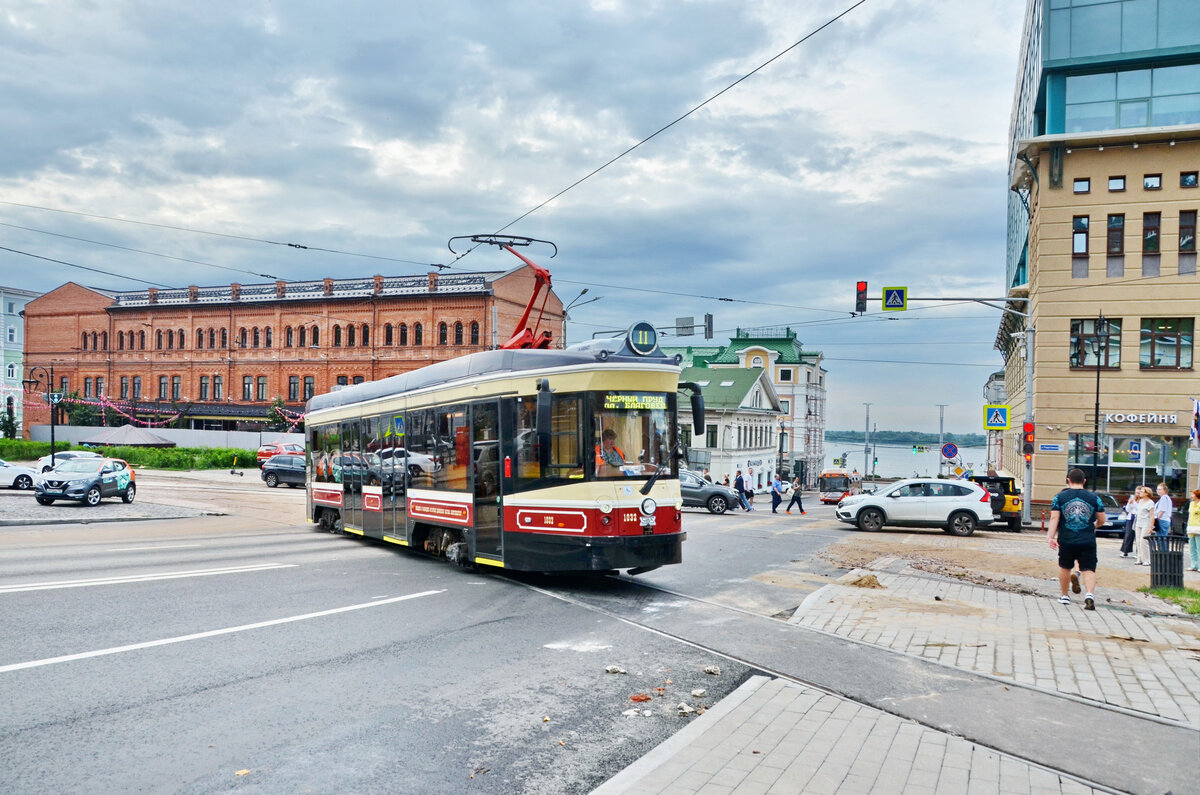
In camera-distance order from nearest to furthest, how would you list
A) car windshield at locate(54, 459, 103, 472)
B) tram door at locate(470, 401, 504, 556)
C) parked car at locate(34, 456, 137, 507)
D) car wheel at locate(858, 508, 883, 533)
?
tram door at locate(470, 401, 504, 556), car wheel at locate(858, 508, 883, 533), parked car at locate(34, 456, 137, 507), car windshield at locate(54, 459, 103, 472)

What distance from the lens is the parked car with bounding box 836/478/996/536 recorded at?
24141 millimetres

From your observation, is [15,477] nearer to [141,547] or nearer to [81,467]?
[81,467]

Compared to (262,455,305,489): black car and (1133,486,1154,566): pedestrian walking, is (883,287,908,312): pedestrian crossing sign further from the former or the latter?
(262,455,305,489): black car

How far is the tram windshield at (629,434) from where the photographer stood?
442 inches

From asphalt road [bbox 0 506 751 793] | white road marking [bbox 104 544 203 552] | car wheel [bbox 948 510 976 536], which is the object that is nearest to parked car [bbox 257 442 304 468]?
white road marking [bbox 104 544 203 552]

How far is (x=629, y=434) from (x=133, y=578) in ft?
23.9

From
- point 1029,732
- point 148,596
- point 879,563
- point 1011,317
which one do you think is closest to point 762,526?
point 879,563

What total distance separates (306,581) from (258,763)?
7406 mm

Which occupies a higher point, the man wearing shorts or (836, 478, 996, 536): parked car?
the man wearing shorts

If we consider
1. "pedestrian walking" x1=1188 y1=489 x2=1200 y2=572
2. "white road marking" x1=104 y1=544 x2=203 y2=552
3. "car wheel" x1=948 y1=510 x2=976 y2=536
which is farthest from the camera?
"car wheel" x1=948 y1=510 x2=976 y2=536

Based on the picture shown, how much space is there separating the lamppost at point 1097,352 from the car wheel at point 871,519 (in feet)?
33.1

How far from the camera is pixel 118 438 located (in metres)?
57.9

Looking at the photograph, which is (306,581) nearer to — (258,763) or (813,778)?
(258,763)

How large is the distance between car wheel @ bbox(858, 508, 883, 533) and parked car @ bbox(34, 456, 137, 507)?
22897 millimetres
